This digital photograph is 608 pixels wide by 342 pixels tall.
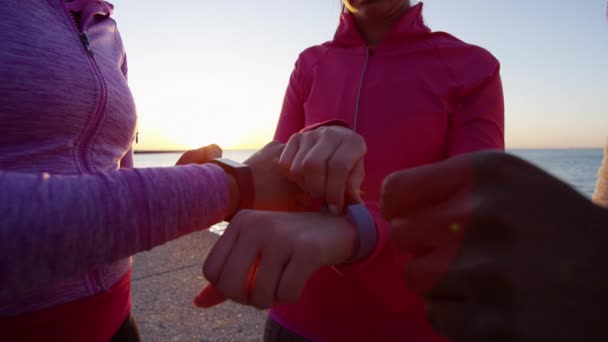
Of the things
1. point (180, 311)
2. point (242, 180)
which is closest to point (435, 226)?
point (242, 180)

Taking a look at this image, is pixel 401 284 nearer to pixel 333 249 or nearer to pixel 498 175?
pixel 333 249

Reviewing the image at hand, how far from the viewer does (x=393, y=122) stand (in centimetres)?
172

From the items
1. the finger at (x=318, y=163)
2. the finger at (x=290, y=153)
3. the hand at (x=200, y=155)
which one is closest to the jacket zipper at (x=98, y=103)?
the hand at (x=200, y=155)

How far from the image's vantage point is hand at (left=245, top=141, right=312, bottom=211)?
1.30 meters

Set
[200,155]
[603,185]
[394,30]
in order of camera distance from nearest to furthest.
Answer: [200,155] → [394,30] → [603,185]

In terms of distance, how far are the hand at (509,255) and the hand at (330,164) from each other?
0.54 metres

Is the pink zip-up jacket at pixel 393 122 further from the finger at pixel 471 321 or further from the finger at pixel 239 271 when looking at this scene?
the finger at pixel 471 321

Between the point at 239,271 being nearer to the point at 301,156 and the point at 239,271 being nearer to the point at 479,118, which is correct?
the point at 301,156

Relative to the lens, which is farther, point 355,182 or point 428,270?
point 355,182

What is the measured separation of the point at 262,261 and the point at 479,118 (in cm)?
127

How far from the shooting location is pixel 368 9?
75.0 inches

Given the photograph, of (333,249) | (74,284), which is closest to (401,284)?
(333,249)

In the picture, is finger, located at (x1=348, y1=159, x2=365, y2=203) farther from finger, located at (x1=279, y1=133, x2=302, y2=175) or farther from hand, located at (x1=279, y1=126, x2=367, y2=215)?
finger, located at (x1=279, y1=133, x2=302, y2=175)

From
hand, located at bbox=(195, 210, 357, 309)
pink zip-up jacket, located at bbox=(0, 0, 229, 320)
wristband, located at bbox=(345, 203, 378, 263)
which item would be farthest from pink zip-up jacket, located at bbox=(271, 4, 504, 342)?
pink zip-up jacket, located at bbox=(0, 0, 229, 320)
